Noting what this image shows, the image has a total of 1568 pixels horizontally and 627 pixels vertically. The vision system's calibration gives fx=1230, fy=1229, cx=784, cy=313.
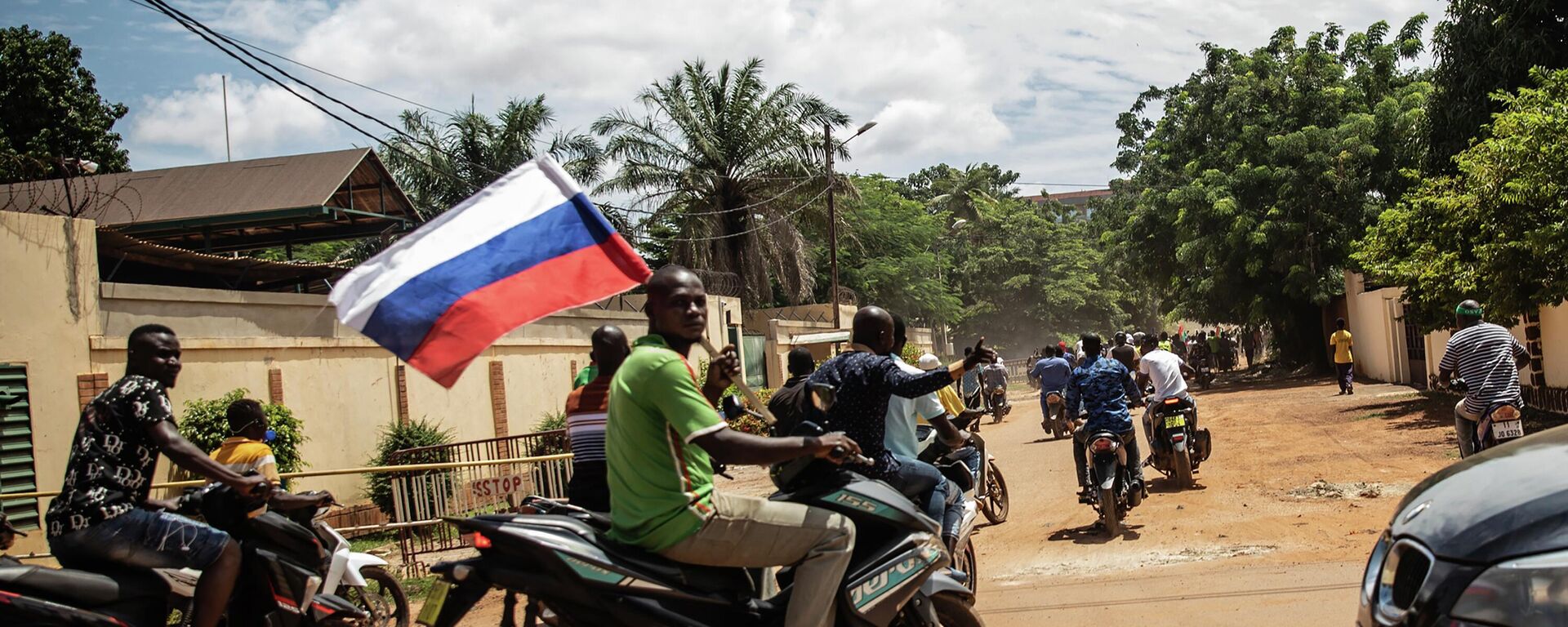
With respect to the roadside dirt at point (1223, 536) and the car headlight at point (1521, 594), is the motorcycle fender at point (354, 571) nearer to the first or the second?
the roadside dirt at point (1223, 536)

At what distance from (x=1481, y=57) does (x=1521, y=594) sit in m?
21.4

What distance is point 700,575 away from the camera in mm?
4113

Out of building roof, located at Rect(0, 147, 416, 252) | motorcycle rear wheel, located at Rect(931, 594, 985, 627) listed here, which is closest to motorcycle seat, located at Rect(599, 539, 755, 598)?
motorcycle rear wheel, located at Rect(931, 594, 985, 627)


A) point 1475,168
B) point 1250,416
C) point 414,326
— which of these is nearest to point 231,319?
point 414,326

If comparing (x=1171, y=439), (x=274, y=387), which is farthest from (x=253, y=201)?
(x=1171, y=439)

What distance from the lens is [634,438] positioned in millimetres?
3900

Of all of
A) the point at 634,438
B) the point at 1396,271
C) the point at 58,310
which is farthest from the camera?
the point at 1396,271

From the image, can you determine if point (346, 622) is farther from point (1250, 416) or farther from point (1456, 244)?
point (1250, 416)

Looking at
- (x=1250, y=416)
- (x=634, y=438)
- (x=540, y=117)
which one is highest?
(x=540, y=117)

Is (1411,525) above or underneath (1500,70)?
underneath

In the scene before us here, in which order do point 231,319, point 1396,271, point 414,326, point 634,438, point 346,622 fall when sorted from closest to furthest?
point 634,438 → point 414,326 → point 346,622 → point 231,319 → point 1396,271

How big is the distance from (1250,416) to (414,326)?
1977cm

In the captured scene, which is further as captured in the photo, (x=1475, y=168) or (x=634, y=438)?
(x=1475, y=168)

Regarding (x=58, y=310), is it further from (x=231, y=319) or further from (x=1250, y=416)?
(x=1250, y=416)
